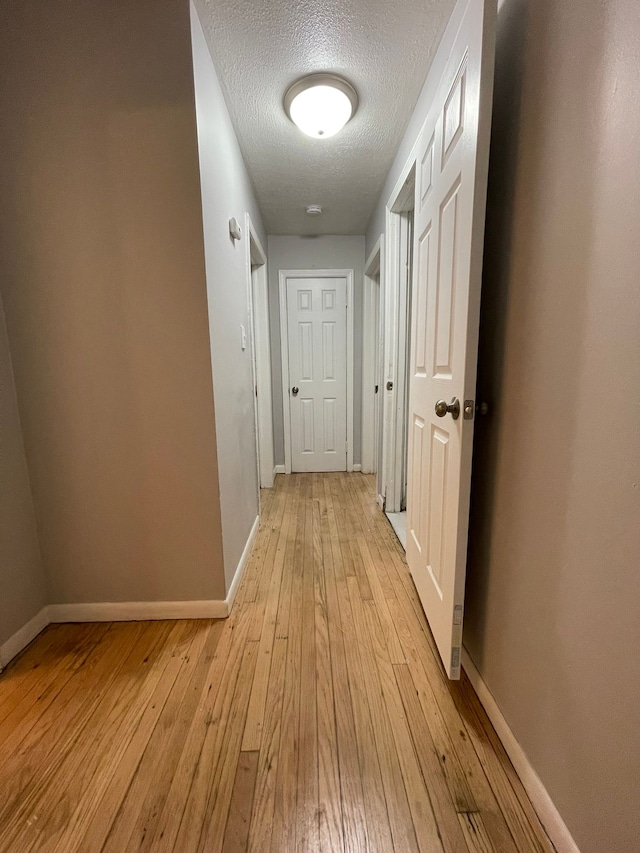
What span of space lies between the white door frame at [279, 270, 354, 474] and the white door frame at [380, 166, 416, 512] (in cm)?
95

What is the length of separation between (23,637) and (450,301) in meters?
2.06

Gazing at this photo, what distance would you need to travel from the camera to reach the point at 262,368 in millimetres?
3127

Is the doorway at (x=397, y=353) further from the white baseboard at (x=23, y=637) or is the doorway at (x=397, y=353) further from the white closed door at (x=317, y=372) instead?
the white baseboard at (x=23, y=637)

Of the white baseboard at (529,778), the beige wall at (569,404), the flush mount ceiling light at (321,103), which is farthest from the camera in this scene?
the flush mount ceiling light at (321,103)

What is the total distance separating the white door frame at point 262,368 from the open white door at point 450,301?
63.8 inches

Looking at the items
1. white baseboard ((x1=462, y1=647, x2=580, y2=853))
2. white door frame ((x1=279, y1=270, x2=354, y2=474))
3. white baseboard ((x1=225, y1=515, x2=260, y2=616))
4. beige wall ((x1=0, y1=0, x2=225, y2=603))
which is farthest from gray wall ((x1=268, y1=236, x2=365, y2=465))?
white baseboard ((x1=462, y1=647, x2=580, y2=853))

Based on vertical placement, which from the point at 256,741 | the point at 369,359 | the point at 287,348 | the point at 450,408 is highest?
the point at 287,348

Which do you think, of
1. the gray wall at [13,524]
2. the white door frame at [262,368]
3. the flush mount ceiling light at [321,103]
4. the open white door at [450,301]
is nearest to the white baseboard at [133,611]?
the gray wall at [13,524]

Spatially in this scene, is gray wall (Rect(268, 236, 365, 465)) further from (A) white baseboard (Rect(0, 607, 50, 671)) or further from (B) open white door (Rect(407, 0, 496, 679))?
(A) white baseboard (Rect(0, 607, 50, 671))

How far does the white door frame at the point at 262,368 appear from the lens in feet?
9.42

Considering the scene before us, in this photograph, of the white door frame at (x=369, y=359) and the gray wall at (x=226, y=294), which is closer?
the gray wall at (x=226, y=294)

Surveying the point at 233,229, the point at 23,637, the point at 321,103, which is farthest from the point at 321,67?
the point at 23,637

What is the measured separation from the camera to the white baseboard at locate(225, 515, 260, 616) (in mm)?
1549

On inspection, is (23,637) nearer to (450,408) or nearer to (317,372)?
(450,408)
